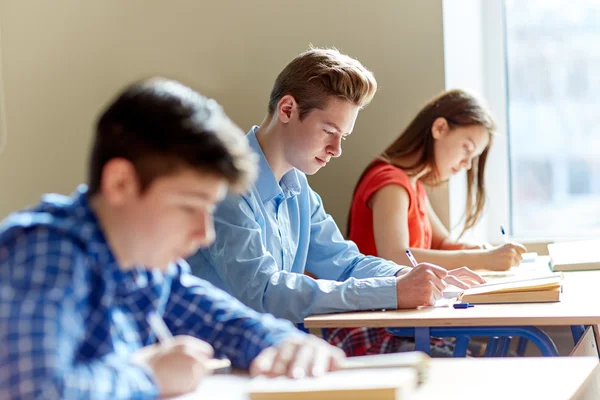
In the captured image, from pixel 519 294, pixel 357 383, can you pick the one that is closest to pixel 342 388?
pixel 357 383

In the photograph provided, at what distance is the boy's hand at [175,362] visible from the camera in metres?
1.01

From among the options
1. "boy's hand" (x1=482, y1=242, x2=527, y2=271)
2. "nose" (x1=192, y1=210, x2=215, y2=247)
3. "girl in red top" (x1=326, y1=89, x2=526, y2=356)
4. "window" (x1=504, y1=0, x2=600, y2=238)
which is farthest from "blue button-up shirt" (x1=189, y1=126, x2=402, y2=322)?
"window" (x1=504, y1=0, x2=600, y2=238)

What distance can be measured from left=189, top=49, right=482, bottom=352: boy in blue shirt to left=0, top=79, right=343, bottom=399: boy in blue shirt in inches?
32.9

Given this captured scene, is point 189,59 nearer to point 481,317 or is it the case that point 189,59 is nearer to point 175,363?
point 481,317

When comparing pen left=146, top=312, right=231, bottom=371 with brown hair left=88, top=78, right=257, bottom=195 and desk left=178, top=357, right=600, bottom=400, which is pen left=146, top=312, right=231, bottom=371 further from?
brown hair left=88, top=78, right=257, bottom=195

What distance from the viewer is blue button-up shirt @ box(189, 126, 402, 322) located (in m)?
1.87

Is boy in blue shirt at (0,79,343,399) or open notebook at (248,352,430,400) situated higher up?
boy in blue shirt at (0,79,343,399)

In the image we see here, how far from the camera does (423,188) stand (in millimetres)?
3029

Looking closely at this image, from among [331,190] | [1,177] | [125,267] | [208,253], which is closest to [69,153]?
[1,177]

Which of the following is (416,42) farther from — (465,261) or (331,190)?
(465,261)

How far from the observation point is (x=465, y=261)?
2.68m

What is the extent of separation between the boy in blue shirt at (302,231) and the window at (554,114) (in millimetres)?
1573

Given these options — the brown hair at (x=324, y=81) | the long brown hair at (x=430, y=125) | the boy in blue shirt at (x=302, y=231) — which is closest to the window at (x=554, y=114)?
the long brown hair at (x=430, y=125)

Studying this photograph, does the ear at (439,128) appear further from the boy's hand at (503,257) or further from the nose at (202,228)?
the nose at (202,228)
